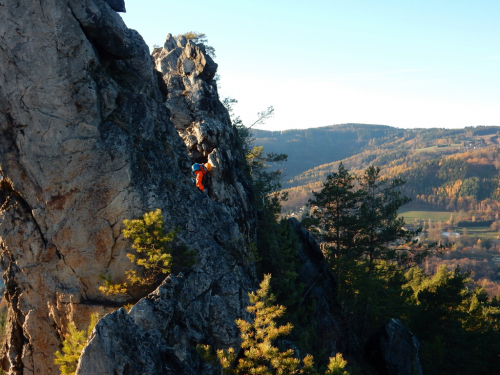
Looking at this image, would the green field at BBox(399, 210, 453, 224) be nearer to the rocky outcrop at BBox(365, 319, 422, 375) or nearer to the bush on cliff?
the rocky outcrop at BBox(365, 319, 422, 375)

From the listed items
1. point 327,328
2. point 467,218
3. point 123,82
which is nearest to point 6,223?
point 123,82

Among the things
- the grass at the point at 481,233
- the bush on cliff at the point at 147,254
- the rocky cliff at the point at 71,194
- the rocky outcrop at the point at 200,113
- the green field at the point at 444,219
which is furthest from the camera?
the green field at the point at 444,219

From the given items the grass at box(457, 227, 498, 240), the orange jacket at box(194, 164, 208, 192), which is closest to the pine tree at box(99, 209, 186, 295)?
the orange jacket at box(194, 164, 208, 192)

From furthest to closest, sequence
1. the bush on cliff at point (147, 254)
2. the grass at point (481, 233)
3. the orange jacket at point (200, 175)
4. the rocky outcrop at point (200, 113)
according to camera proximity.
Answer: the grass at point (481, 233) < the rocky outcrop at point (200, 113) < the orange jacket at point (200, 175) < the bush on cliff at point (147, 254)

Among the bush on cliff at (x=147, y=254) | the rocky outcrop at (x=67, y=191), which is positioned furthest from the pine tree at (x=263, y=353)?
the bush on cliff at (x=147, y=254)

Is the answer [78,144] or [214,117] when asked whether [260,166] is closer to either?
Answer: [214,117]

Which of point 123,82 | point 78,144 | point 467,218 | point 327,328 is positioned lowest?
point 467,218

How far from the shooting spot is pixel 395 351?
22250 millimetres

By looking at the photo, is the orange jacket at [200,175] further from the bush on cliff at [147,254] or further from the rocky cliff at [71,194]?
the bush on cliff at [147,254]

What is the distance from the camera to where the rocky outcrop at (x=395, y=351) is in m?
Answer: 21.7

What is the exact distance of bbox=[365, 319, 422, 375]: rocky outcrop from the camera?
21.7 m

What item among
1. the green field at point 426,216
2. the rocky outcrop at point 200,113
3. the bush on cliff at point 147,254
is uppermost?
the rocky outcrop at point 200,113

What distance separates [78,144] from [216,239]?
21.1ft

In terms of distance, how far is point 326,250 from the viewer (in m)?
27.8
